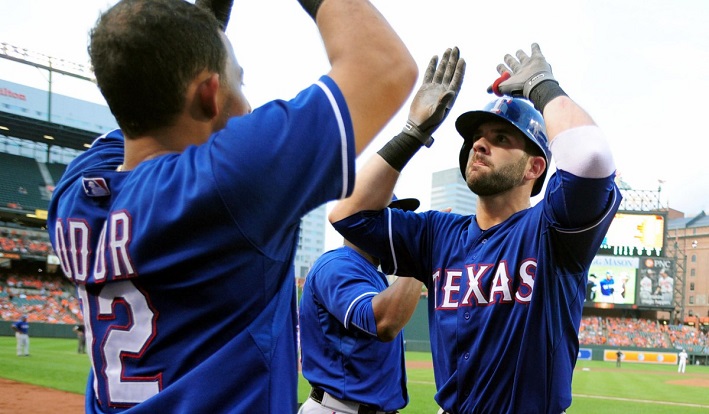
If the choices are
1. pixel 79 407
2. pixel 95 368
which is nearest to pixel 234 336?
pixel 95 368

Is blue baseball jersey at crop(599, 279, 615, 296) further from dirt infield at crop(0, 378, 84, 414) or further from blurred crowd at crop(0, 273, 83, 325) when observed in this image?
dirt infield at crop(0, 378, 84, 414)

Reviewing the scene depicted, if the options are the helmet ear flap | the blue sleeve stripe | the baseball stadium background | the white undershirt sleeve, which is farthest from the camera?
the baseball stadium background

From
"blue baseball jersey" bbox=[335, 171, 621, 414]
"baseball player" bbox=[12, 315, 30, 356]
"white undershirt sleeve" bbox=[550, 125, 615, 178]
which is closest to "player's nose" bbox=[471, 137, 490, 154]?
"blue baseball jersey" bbox=[335, 171, 621, 414]

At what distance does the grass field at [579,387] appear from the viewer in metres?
13.2

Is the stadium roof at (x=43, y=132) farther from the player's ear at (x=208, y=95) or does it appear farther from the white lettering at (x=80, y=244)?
the player's ear at (x=208, y=95)

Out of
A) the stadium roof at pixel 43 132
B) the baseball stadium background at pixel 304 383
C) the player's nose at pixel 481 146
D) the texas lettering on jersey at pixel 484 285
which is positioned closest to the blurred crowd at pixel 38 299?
the baseball stadium background at pixel 304 383

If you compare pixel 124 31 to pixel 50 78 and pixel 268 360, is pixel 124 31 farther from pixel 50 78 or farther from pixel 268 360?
pixel 50 78

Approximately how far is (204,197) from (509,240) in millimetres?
2064

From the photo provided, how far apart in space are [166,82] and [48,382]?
45.9ft

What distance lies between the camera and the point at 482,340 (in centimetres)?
282

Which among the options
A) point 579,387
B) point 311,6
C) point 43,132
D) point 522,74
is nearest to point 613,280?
point 579,387

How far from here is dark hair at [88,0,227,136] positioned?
4.11ft

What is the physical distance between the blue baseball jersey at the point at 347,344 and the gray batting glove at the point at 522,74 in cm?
142

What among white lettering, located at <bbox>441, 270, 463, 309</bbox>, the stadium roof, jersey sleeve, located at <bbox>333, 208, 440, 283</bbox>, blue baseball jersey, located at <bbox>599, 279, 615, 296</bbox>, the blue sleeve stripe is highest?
the stadium roof
